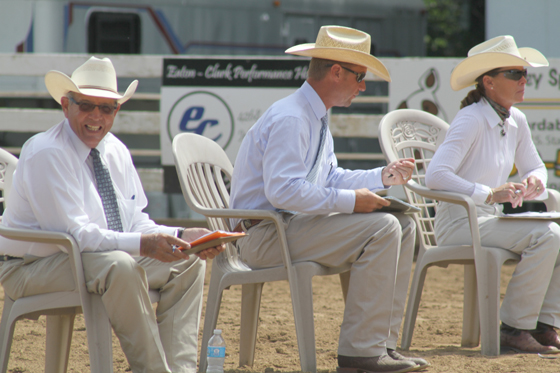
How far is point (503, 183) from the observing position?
3.67 meters

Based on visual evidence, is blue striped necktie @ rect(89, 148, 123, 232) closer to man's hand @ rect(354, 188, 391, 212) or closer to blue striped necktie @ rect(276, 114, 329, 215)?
blue striped necktie @ rect(276, 114, 329, 215)

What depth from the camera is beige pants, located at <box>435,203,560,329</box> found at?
3295 millimetres

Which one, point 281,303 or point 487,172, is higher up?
point 487,172

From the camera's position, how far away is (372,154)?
278 inches

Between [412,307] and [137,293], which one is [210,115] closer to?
[412,307]

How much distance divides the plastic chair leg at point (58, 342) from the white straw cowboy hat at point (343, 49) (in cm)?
145

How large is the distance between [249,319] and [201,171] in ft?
2.34

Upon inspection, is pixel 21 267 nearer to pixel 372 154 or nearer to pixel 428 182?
pixel 428 182

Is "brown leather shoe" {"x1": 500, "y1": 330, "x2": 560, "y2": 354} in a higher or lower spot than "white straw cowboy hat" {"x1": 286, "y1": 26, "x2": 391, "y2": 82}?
lower

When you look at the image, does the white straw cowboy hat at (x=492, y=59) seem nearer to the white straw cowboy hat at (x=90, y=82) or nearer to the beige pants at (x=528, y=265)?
the beige pants at (x=528, y=265)

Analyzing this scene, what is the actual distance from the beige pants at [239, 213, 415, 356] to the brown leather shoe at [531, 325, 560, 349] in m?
0.92

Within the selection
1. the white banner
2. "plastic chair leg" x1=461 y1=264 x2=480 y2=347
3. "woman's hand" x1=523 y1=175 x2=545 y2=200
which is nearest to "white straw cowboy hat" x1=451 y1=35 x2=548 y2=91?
"woman's hand" x1=523 y1=175 x2=545 y2=200

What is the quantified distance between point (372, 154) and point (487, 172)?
3.54 metres

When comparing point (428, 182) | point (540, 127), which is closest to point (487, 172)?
point (428, 182)
